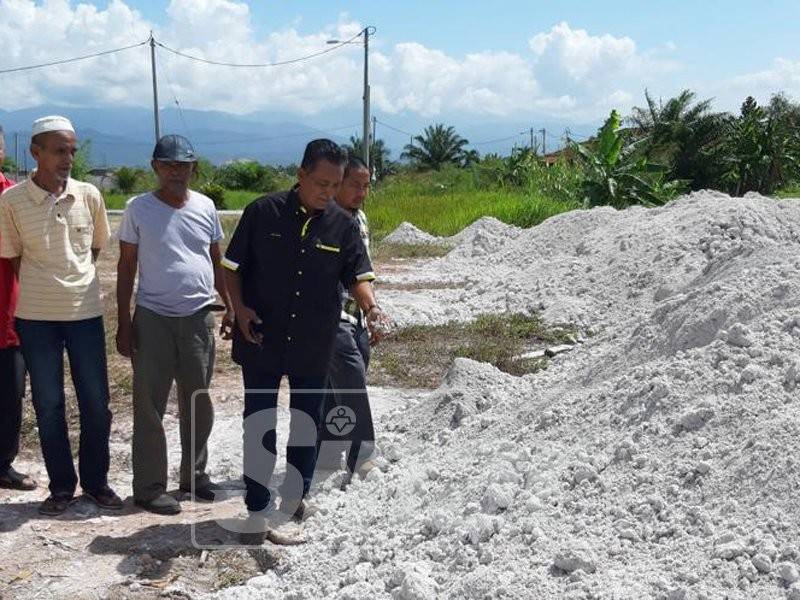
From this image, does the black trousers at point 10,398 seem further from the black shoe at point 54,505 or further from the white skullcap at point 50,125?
the white skullcap at point 50,125

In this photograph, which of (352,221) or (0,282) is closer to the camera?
(352,221)

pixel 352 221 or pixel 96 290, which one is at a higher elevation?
pixel 352 221

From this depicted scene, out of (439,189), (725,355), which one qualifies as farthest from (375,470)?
(439,189)

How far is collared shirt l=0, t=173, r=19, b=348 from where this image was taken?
12.6ft

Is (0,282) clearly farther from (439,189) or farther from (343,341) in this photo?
(439,189)

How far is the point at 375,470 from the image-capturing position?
13.5ft

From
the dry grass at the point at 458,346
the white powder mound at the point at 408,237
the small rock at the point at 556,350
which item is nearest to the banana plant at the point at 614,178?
the white powder mound at the point at 408,237

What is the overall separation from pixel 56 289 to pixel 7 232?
11.8 inches

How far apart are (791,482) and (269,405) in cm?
184

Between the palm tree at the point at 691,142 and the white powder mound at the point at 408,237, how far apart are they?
12320 millimetres

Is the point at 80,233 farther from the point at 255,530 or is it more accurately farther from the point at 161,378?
the point at 255,530

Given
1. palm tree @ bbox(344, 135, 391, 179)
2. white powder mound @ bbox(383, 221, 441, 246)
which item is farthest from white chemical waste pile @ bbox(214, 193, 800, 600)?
palm tree @ bbox(344, 135, 391, 179)

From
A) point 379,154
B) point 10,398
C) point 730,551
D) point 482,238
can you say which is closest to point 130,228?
point 10,398

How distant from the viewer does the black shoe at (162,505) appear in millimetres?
3852
